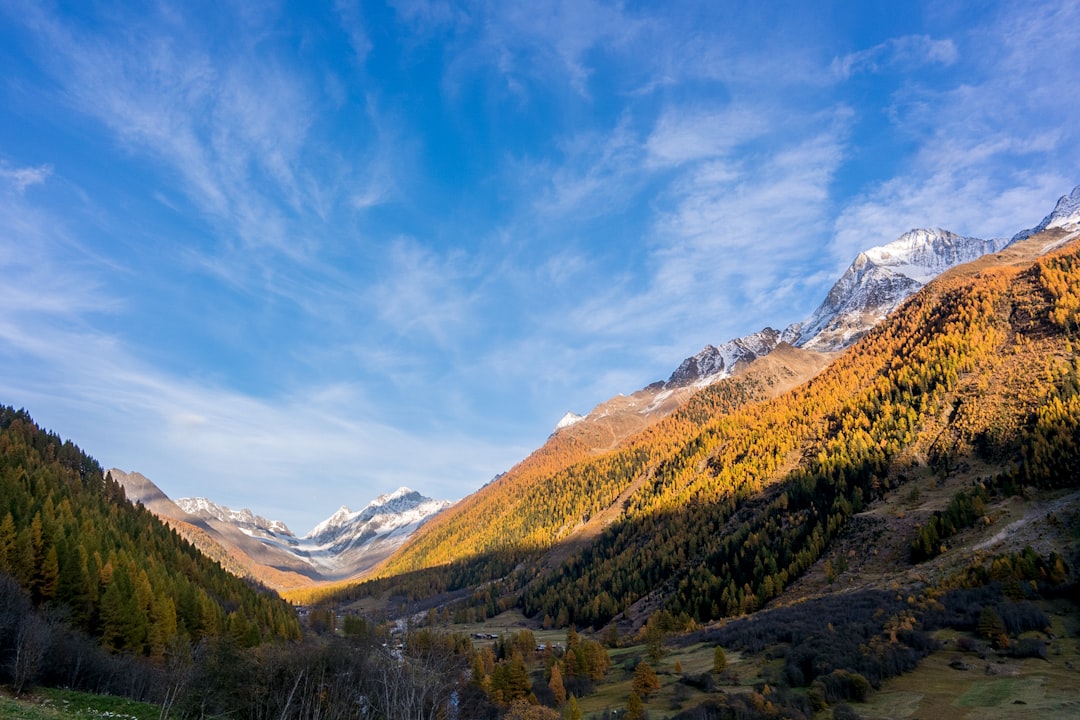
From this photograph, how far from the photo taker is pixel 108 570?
246ft

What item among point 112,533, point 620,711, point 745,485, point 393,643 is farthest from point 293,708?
point 745,485

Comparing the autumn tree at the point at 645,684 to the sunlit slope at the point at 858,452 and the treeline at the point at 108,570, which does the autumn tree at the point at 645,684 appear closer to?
the sunlit slope at the point at 858,452

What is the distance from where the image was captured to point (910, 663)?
179ft

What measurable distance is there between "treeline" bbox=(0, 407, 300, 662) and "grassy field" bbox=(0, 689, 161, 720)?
2363 centimetres

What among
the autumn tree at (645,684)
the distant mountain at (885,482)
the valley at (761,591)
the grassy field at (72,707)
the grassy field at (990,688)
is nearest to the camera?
the grassy field at (72,707)

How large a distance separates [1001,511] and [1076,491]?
945 cm

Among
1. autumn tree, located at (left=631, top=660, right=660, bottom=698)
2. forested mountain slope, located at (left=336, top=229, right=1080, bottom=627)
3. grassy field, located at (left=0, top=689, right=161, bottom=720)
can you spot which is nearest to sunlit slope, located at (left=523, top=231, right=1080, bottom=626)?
forested mountain slope, located at (left=336, top=229, right=1080, bottom=627)

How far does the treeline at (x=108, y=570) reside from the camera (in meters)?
69.2

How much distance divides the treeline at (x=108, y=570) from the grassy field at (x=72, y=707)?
23.6 meters

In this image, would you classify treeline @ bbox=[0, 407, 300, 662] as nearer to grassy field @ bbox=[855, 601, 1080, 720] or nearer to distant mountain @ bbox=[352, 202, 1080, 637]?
grassy field @ bbox=[855, 601, 1080, 720]

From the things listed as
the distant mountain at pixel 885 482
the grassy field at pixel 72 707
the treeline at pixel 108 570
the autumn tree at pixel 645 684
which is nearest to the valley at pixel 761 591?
the autumn tree at pixel 645 684

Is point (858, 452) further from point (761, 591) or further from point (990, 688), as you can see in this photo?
point (990, 688)

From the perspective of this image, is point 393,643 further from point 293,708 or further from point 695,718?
point 695,718

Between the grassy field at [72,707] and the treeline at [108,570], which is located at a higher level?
the treeline at [108,570]
